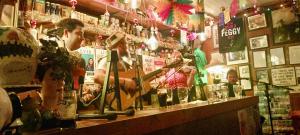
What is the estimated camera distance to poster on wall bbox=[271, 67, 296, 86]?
623cm

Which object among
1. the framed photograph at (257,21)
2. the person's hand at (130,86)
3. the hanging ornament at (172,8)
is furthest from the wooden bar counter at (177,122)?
the framed photograph at (257,21)

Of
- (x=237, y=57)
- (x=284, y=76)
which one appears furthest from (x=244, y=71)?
(x=284, y=76)

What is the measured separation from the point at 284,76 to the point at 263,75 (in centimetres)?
51

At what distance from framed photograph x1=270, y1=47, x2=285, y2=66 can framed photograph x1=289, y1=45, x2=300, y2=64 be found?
0.18 m

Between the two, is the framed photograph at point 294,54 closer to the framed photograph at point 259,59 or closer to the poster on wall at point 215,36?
the framed photograph at point 259,59

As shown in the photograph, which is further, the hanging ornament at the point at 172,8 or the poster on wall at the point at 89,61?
the poster on wall at the point at 89,61

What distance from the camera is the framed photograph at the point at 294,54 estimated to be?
618cm

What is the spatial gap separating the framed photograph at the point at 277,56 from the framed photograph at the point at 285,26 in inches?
8.3

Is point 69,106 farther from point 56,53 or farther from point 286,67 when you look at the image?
point 286,67

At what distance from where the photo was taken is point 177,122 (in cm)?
128

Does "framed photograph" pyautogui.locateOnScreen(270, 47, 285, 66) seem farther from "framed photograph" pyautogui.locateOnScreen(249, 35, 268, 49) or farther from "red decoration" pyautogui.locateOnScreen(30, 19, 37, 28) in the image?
"red decoration" pyautogui.locateOnScreen(30, 19, 37, 28)

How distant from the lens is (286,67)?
633 cm

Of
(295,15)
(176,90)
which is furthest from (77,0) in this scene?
(295,15)

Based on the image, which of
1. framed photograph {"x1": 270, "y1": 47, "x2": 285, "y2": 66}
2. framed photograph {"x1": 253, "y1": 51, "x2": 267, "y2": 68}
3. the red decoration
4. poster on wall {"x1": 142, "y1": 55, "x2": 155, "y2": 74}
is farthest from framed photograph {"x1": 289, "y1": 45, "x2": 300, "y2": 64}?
the red decoration
